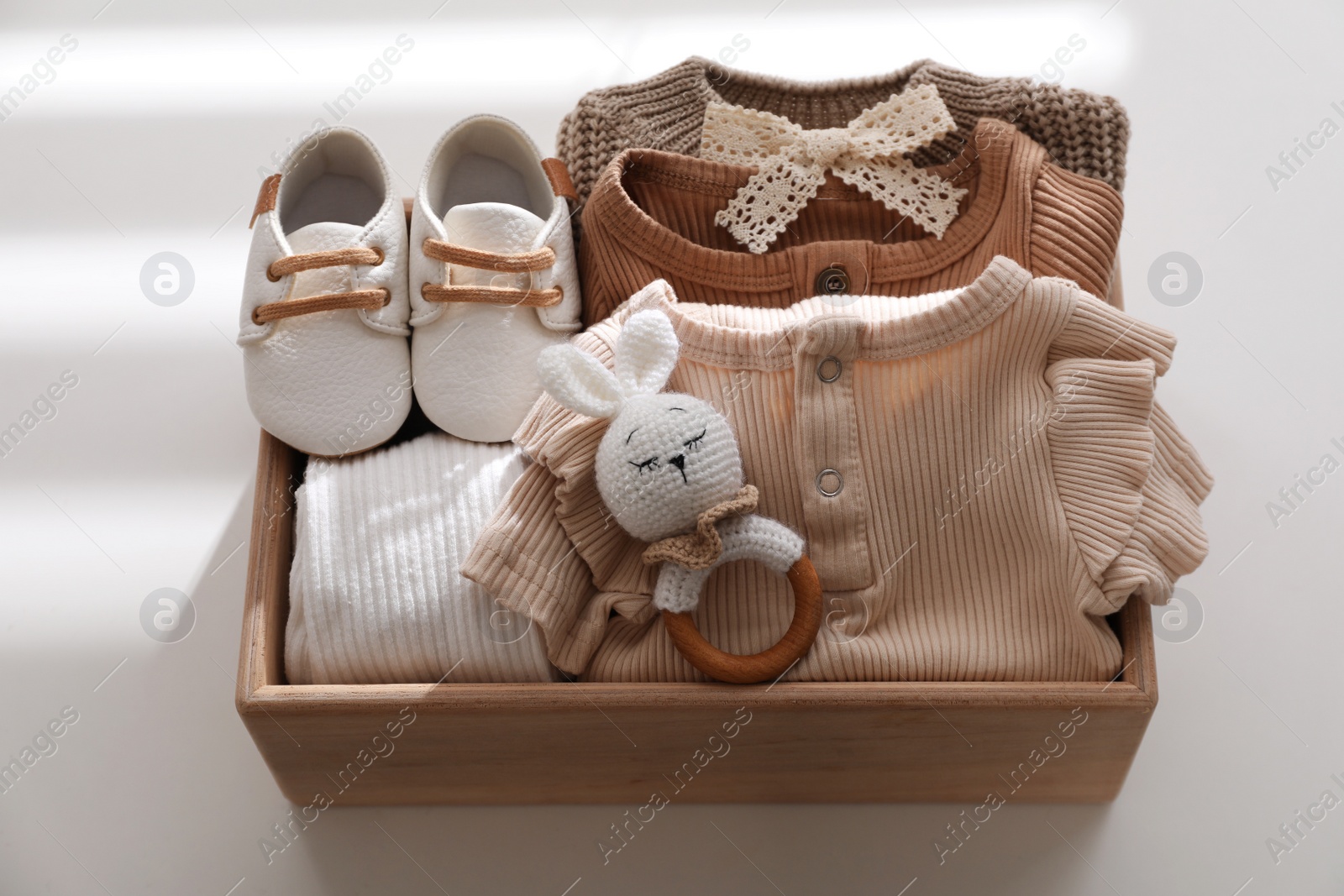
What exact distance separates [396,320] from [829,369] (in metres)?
0.45

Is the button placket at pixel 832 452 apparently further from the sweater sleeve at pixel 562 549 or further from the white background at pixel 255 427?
the white background at pixel 255 427

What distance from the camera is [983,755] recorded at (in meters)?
1.11

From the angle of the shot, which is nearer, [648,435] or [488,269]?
[648,435]

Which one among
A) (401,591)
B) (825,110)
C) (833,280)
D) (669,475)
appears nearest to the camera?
(669,475)

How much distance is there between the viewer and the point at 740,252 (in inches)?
50.9

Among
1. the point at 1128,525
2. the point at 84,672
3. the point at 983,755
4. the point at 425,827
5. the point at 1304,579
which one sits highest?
the point at 1128,525

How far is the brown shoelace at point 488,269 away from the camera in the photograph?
1156 mm

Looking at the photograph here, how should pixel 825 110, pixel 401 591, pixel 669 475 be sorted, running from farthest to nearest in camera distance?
1. pixel 825 110
2. pixel 401 591
3. pixel 669 475

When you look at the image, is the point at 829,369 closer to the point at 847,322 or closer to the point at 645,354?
the point at 847,322

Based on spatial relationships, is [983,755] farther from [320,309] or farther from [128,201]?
[128,201]

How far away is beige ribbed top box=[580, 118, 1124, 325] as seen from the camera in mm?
1205

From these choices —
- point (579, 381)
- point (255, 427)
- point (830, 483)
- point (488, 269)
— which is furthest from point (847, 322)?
point (255, 427)

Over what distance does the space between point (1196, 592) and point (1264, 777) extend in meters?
0.21

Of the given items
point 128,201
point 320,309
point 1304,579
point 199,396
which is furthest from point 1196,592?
point 128,201
